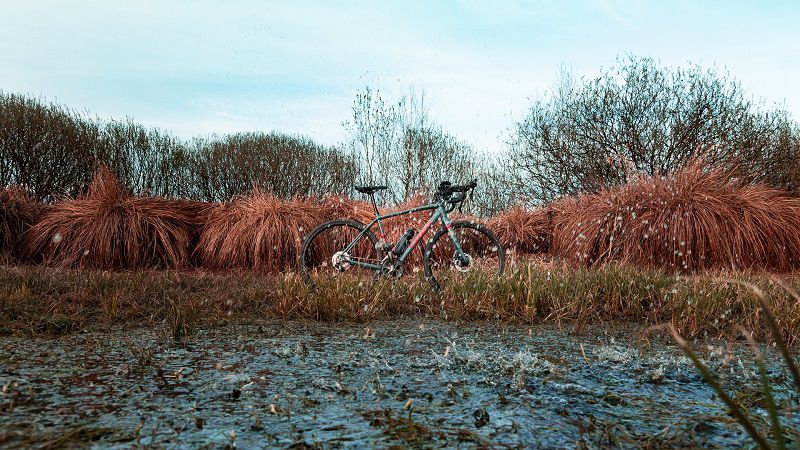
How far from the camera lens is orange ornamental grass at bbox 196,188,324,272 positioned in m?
8.13

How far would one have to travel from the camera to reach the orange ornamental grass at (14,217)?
8578 millimetres

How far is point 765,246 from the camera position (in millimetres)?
7797

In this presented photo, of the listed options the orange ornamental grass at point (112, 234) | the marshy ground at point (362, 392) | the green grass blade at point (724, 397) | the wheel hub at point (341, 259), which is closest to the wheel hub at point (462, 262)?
the wheel hub at point (341, 259)

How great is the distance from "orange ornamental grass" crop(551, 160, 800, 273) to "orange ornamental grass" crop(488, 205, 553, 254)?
95 cm

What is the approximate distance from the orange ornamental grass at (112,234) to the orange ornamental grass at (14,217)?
174mm

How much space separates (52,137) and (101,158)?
0.86m

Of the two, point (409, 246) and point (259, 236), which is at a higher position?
point (259, 236)

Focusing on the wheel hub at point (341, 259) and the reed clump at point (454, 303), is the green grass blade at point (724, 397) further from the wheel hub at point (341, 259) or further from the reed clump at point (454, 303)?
the wheel hub at point (341, 259)

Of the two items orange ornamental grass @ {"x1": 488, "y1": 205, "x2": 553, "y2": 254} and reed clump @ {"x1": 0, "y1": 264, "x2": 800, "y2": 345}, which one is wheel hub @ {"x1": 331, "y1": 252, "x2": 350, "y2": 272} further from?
orange ornamental grass @ {"x1": 488, "y1": 205, "x2": 553, "y2": 254}

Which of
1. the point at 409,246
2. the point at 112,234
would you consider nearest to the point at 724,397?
the point at 409,246

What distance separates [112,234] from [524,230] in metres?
5.64

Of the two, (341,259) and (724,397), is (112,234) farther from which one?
(724,397)

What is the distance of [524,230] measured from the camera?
9.27 metres

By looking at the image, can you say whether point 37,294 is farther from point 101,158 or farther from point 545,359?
point 101,158
